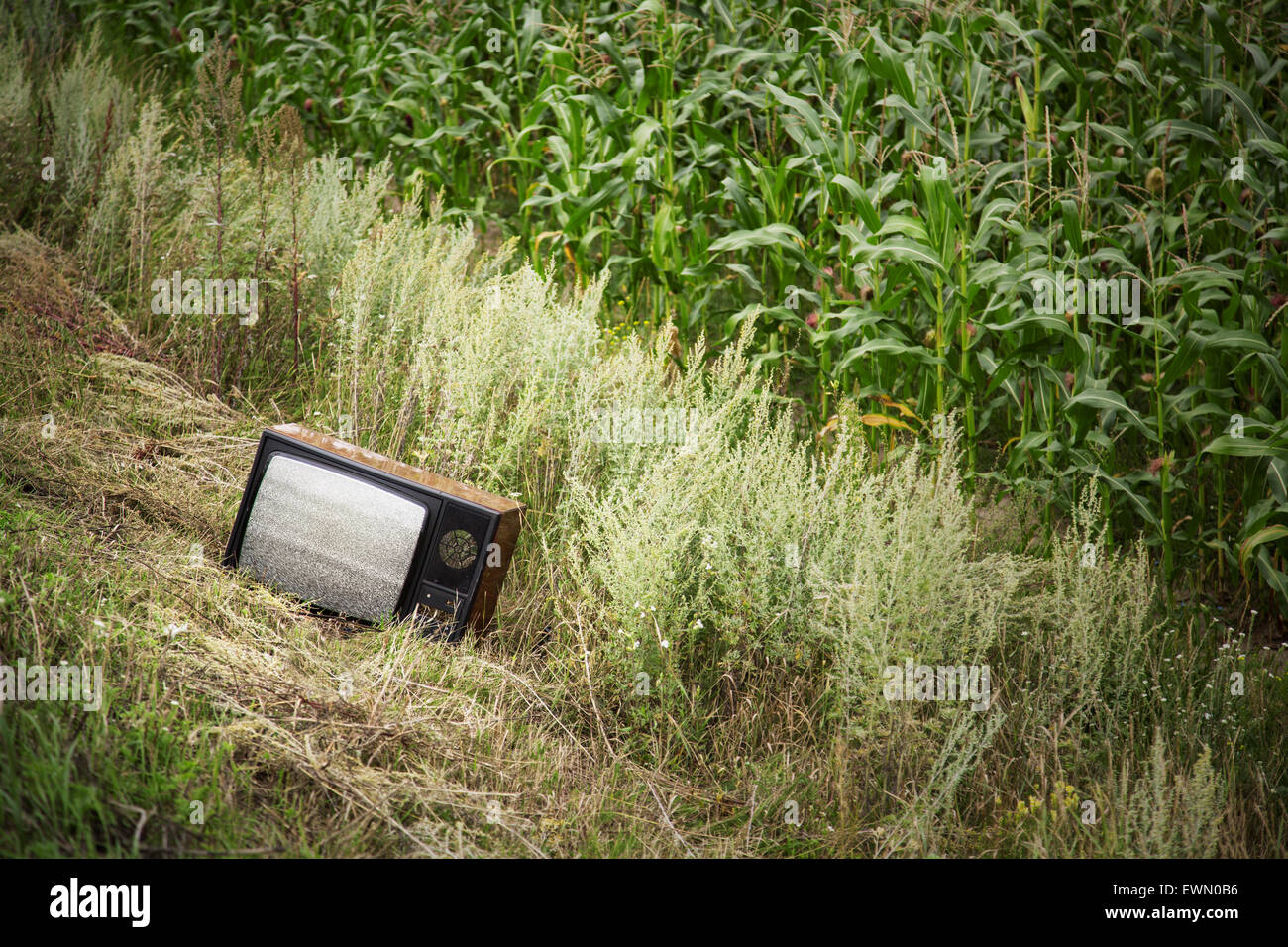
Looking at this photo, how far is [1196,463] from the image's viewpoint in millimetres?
3654

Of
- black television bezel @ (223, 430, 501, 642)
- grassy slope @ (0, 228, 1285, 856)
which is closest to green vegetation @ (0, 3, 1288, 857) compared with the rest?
grassy slope @ (0, 228, 1285, 856)

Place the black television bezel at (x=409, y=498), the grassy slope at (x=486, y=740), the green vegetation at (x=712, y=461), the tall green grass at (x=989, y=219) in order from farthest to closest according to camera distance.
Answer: the tall green grass at (x=989, y=219), the black television bezel at (x=409, y=498), the green vegetation at (x=712, y=461), the grassy slope at (x=486, y=740)

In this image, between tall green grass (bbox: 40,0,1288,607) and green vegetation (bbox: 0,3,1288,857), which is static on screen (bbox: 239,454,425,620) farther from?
tall green grass (bbox: 40,0,1288,607)

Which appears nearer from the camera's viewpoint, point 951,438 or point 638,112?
point 951,438

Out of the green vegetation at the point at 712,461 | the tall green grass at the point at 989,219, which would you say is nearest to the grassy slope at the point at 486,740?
the green vegetation at the point at 712,461

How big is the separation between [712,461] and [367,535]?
1090mm

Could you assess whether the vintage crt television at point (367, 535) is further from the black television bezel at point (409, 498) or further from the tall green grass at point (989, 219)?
the tall green grass at point (989, 219)

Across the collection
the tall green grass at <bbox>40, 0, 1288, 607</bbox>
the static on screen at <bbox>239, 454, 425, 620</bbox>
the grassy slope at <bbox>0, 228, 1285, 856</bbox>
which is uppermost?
the tall green grass at <bbox>40, 0, 1288, 607</bbox>

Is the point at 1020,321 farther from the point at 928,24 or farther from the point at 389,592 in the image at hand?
the point at 389,592

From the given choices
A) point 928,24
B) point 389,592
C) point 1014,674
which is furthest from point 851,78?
point 389,592

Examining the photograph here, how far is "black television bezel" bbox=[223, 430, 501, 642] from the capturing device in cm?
287

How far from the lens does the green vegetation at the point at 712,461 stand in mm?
2426

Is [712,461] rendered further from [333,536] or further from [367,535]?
[333,536]
